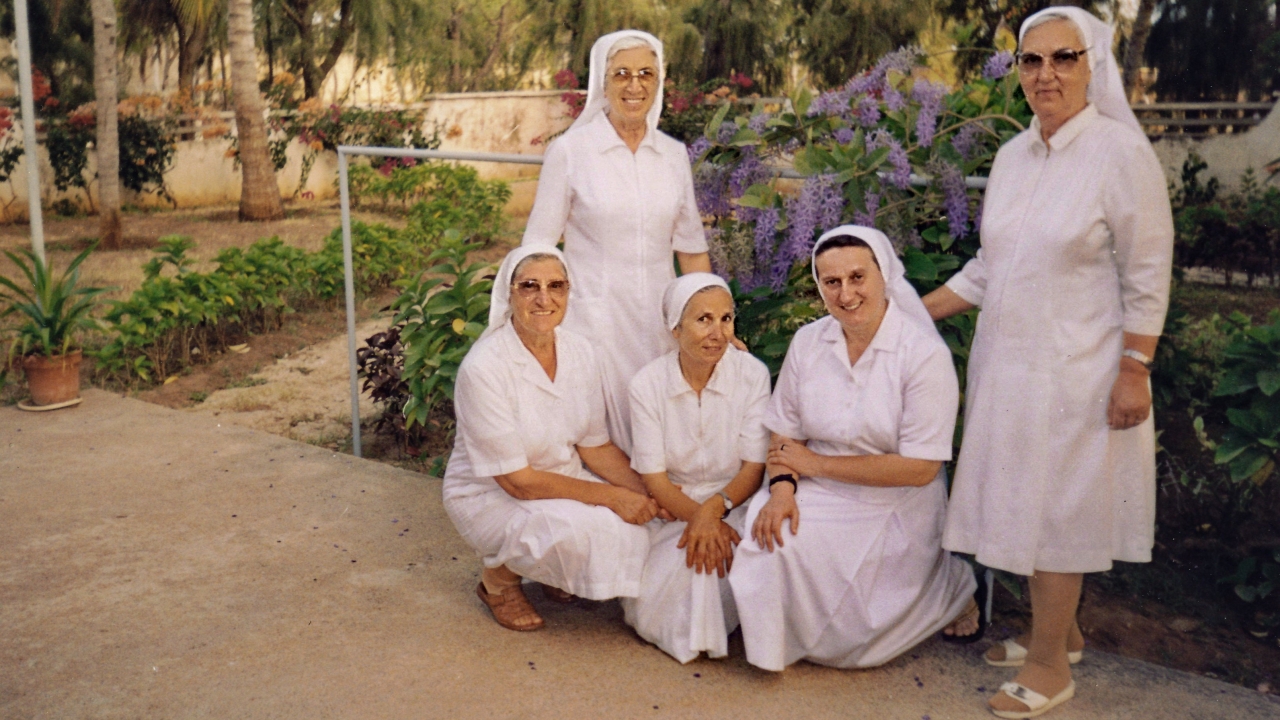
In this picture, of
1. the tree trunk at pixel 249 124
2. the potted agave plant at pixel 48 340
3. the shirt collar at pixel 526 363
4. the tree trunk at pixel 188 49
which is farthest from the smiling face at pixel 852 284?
the tree trunk at pixel 188 49

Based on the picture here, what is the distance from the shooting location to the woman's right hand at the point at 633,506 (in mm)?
3219

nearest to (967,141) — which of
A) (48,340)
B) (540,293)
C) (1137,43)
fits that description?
(540,293)

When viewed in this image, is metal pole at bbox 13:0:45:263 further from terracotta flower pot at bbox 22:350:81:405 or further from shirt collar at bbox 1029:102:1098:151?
shirt collar at bbox 1029:102:1098:151

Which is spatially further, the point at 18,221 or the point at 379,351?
the point at 18,221

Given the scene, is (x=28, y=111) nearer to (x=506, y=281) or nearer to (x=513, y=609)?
(x=506, y=281)

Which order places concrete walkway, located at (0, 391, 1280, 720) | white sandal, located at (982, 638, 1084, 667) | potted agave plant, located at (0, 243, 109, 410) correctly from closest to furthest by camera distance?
1. concrete walkway, located at (0, 391, 1280, 720)
2. white sandal, located at (982, 638, 1084, 667)
3. potted agave plant, located at (0, 243, 109, 410)

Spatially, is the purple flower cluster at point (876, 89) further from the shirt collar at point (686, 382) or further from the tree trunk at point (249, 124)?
the tree trunk at point (249, 124)

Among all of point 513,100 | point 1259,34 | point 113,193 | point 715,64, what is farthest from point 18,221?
point 1259,34

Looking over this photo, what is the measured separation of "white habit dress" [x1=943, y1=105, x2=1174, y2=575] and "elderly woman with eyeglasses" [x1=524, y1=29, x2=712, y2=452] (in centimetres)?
104

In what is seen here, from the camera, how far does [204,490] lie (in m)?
4.57

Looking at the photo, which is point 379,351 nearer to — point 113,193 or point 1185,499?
point 1185,499

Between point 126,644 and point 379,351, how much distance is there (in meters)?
2.38

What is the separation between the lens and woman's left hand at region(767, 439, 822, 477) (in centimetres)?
306

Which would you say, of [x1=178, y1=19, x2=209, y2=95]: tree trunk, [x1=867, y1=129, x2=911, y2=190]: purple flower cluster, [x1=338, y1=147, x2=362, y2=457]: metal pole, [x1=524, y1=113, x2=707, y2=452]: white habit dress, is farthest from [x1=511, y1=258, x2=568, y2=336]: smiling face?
[x1=178, y1=19, x2=209, y2=95]: tree trunk
